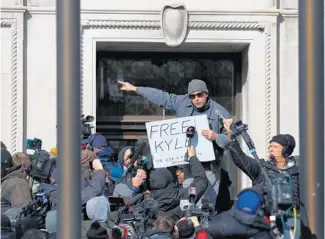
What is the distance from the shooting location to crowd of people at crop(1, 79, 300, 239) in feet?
29.7

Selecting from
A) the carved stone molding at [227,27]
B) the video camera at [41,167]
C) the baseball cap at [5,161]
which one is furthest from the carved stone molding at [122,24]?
the baseball cap at [5,161]

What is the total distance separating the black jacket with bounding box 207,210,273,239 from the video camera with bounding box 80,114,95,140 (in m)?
4.45

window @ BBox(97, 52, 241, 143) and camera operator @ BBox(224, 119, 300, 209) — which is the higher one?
window @ BBox(97, 52, 241, 143)

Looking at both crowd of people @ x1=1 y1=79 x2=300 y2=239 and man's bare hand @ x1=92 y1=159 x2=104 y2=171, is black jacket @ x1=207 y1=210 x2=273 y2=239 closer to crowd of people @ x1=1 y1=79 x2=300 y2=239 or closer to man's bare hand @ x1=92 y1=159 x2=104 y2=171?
crowd of people @ x1=1 y1=79 x2=300 y2=239

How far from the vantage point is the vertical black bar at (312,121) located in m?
7.35

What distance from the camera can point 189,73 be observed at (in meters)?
14.8

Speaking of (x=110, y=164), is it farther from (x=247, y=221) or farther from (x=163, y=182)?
(x=247, y=221)

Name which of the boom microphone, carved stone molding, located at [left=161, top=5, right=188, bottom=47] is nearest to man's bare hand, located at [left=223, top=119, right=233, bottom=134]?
the boom microphone

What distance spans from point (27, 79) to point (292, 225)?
7.10 m

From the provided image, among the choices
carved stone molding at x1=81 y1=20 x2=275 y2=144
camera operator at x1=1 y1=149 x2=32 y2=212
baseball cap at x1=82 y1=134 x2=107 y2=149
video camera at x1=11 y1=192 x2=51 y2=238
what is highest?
carved stone molding at x1=81 y1=20 x2=275 y2=144

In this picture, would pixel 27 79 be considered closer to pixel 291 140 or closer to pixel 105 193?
pixel 105 193

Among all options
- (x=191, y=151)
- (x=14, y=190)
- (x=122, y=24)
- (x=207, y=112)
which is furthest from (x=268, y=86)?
(x=14, y=190)

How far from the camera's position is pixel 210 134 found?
32.1 feet

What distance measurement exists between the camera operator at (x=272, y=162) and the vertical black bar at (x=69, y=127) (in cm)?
228
